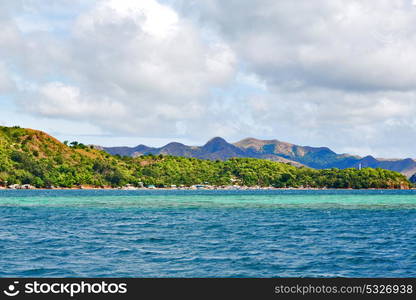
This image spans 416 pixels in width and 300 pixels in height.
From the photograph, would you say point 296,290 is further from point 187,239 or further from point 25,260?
point 187,239

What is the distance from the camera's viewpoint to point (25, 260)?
3603cm

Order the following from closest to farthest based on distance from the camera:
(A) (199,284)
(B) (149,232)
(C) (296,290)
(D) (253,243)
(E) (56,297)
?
(E) (56,297)
(C) (296,290)
(A) (199,284)
(D) (253,243)
(B) (149,232)

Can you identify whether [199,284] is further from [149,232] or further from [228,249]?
[149,232]

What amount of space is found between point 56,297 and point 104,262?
15181 millimetres

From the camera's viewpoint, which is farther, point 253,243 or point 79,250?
point 253,243

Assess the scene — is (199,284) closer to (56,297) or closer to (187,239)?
(56,297)

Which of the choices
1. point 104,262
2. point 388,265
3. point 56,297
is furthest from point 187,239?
point 56,297

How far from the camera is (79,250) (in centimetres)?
4081

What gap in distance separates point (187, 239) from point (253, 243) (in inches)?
273

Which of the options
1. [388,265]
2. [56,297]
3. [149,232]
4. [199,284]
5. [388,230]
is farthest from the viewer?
[388,230]

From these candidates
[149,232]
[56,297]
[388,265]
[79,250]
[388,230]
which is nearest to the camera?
[56,297]

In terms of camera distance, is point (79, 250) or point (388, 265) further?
point (79, 250)

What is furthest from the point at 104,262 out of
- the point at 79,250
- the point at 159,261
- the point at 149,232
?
the point at 149,232

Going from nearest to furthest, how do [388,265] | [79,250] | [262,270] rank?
[262,270] < [388,265] < [79,250]
